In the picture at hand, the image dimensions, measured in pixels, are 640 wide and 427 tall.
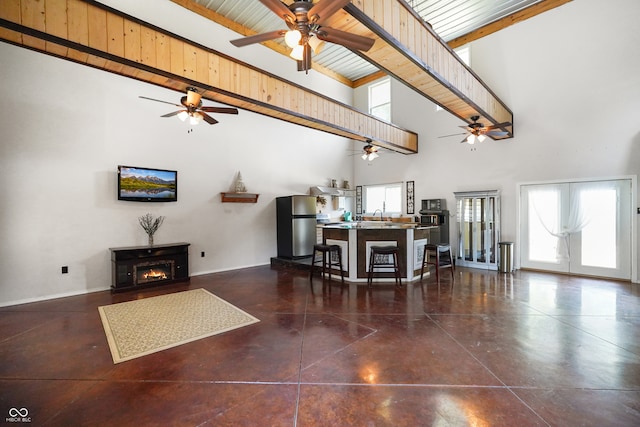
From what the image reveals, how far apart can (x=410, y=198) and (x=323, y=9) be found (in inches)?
258

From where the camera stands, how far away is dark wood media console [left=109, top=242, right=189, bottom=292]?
15.6 ft

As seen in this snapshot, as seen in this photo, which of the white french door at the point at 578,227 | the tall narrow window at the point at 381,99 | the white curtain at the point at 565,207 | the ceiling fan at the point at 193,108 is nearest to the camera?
the ceiling fan at the point at 193,108

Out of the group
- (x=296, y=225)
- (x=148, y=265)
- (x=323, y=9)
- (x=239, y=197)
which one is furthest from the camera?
(x=296, y=225)

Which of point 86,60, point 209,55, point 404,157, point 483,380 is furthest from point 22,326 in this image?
point 404,157

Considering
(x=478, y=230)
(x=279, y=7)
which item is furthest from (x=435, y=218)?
(x=279, y=7)

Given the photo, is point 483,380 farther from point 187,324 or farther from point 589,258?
point 589,258

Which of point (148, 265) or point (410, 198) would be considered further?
point (410, 198)

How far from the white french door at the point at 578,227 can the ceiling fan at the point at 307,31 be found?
579 cm

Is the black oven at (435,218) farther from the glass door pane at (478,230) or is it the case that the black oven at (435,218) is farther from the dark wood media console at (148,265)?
the dark wood media console at (148,265)

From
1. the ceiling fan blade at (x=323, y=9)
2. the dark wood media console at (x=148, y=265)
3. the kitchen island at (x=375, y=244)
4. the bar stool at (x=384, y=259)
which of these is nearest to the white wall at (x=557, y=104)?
the kitchen island at (x=375, y=244)

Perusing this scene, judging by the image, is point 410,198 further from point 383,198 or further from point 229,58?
point 229,58

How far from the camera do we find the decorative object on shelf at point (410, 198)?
7996 mm

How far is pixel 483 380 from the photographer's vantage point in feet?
7.17

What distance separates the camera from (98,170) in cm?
481
